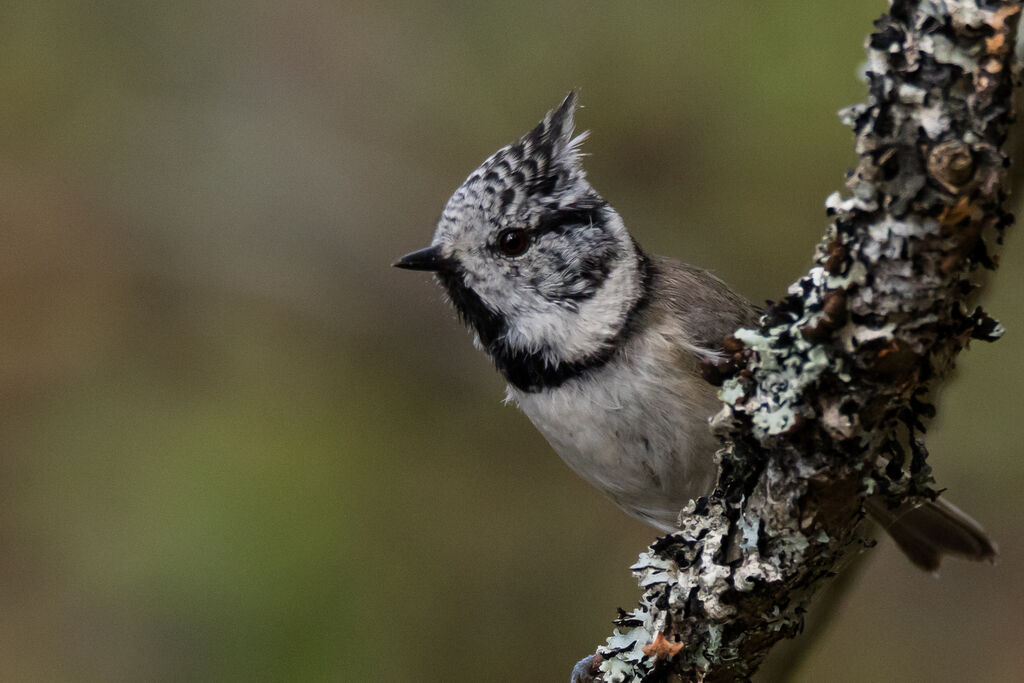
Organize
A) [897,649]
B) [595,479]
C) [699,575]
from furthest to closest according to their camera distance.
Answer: [897,649], [595,479], [699,575]

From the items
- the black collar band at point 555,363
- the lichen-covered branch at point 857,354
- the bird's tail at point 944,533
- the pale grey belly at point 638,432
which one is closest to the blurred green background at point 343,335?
the bird's tail at point 944,533

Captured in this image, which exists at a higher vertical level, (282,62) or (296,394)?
(282,62)

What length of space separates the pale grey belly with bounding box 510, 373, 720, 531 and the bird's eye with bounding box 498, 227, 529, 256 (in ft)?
1.56

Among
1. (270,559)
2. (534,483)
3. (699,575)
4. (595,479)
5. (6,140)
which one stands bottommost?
(699,575)

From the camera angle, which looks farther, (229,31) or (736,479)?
(229,31)

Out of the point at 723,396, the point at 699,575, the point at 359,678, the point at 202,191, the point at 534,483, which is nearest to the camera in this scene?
the point at 723,396

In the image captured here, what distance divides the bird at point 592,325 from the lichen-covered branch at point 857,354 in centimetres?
79

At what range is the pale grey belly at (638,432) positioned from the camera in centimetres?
288

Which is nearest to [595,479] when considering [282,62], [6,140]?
[282,62]

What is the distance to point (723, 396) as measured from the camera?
1841 millimetres

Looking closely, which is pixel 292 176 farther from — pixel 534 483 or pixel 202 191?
pixel 534 483

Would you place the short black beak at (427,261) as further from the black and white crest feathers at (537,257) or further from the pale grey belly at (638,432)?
the pale grey belly at (638,432)

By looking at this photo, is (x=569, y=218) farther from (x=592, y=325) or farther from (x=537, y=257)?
(x=592, y=325)

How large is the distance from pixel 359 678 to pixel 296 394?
3.91 ft
